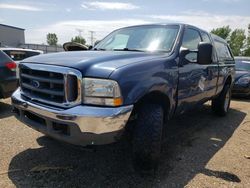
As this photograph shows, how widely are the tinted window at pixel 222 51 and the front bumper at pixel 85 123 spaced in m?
3.66

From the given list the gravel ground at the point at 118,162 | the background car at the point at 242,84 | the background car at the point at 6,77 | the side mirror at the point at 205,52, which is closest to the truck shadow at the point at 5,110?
the background car at the point at 6,77

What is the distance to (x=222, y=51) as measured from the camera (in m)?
6.12

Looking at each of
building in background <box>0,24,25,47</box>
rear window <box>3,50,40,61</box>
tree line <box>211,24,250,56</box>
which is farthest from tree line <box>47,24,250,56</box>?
rear window <box>3,50,40,61</box>

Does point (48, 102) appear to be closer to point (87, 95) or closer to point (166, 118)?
point (87, 95)

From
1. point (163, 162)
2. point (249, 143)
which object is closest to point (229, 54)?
point (249, 143)

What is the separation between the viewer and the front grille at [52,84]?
270cm

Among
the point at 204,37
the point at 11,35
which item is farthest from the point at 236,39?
the point at 204,37

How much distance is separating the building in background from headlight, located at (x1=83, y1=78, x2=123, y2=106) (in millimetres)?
40769

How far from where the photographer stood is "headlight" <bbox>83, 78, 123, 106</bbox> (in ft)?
8.72

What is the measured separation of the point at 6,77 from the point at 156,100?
A: 3607 millimetres

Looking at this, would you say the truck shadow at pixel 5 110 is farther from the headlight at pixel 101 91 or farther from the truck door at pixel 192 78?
the truck door at pixel 192 78

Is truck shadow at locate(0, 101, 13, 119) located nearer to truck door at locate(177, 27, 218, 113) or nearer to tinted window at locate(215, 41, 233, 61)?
truck door at locate(177, 27, 218, 113)

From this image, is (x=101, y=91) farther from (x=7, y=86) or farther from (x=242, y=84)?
(x=242, y=84)

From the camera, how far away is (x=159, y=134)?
3066 millimetres
